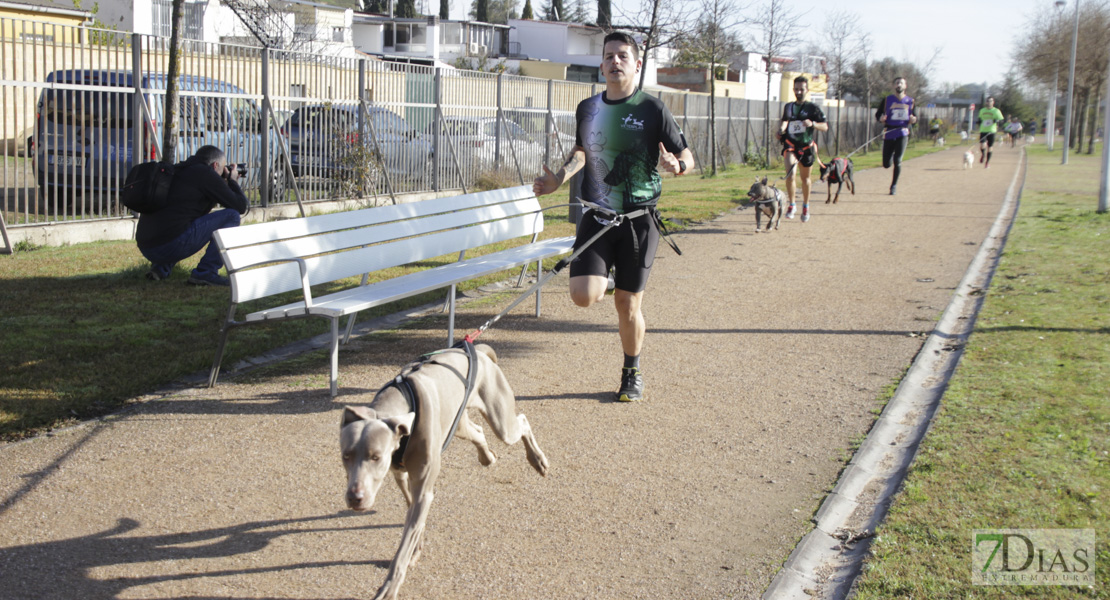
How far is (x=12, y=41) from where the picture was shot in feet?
35.4

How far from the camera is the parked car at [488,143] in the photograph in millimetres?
19125

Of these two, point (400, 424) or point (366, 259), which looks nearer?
point (400, 424)

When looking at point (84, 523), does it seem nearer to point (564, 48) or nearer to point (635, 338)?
point (635, 338)

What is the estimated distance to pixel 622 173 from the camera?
19.4ft

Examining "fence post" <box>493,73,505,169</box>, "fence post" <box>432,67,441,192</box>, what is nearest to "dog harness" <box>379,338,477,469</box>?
"fence post" <box>432,67,441,192</box>

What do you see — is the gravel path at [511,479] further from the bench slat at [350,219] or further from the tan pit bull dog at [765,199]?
the tan pit bull dog at [765,199]

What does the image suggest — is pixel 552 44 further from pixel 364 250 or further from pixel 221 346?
pixel 221 346

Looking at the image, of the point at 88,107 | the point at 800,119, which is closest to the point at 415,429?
the point at 88,107

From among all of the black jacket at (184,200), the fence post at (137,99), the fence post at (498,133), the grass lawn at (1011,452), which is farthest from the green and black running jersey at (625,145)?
the fence post at (498,133)

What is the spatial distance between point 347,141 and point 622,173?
10.9m

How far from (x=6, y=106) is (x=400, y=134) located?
287 inches

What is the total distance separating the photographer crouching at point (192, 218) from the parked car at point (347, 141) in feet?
19.6

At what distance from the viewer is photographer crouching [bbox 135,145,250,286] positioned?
894 cm

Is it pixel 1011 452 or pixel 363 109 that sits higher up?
pixel 363 109
